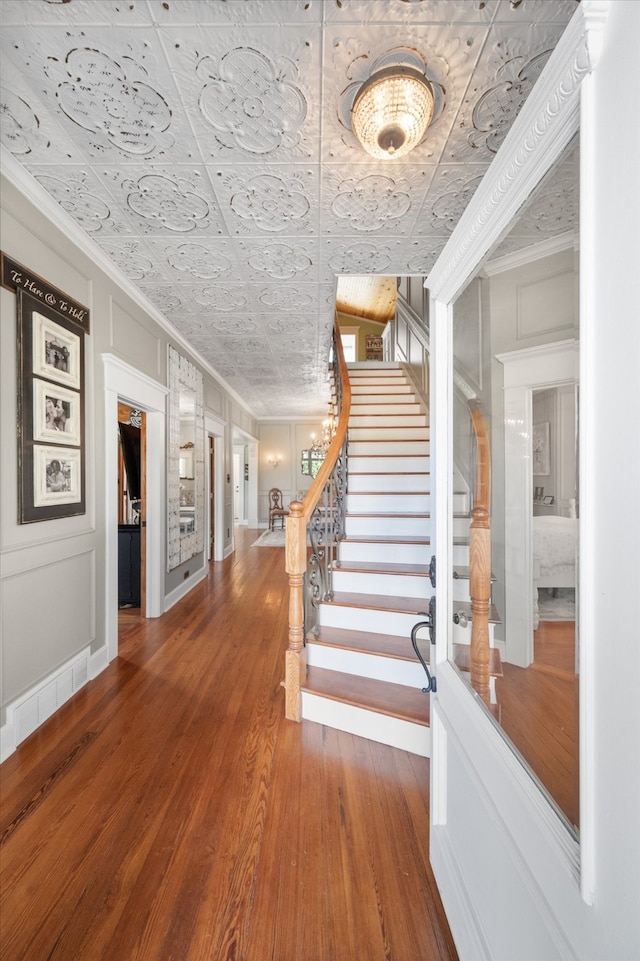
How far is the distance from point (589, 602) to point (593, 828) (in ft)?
1.01

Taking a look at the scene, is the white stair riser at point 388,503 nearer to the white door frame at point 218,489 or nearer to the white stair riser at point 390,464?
the white stair riser at point 390,464

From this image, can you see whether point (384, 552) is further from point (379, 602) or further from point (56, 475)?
point (56, 475)

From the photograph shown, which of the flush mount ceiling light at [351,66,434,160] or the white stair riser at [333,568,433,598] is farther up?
the flush mount ceiling light at [351,66,434,160]

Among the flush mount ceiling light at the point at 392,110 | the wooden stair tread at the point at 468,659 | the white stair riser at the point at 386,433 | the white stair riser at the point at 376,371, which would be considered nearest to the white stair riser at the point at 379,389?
the white stair riser at the point at 376,371

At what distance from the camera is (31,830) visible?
1559mm

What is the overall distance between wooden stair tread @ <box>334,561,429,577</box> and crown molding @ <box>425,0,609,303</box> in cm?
202

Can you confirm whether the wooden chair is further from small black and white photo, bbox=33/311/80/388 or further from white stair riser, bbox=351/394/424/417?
small black and white photo, bbox=33/311/80/388

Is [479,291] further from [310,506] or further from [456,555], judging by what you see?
[310,506]

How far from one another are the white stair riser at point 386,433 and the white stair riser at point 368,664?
236cm

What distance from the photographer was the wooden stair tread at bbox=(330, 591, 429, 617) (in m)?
2.48

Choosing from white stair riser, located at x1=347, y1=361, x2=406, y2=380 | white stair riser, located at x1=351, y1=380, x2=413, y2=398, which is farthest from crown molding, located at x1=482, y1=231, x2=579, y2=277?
white stair riser, located at x1=347, y1=361, x2=406, y2=380

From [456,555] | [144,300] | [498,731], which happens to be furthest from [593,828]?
[144,300]

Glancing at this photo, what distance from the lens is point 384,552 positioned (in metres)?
3.08

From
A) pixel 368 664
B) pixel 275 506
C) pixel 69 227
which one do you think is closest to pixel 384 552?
pixel 368 664
